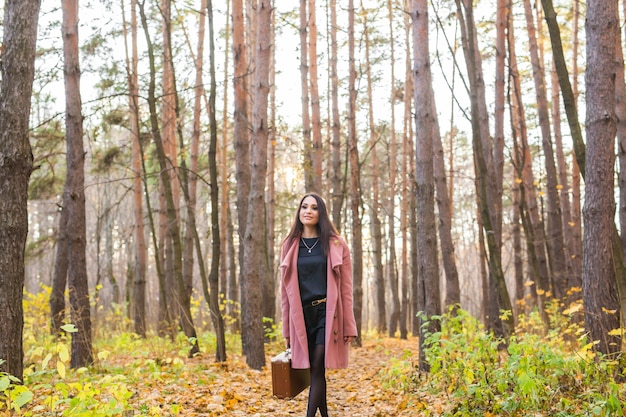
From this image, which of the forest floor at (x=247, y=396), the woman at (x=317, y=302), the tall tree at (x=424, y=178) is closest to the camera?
the woman at (x=317, y=302)

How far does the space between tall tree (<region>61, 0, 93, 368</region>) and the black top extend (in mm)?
3910

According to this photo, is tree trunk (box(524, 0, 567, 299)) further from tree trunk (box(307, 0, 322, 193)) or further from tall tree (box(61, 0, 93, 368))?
tall tree (box(61, 0, 93, 368))

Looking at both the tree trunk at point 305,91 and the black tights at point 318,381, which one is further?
the tree trunk at point 305,91

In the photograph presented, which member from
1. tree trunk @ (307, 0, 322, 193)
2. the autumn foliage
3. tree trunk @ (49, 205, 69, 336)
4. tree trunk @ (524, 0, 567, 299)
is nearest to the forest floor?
the autumn foliage

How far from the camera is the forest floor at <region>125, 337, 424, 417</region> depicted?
5.58 metres

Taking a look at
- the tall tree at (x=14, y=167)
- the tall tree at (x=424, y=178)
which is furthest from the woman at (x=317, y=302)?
the tall tree at (x=424, y=178)

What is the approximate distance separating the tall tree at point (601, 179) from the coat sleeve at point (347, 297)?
Result: 2136 mm

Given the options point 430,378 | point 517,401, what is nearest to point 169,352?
point 430,378

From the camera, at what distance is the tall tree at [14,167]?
4832 millimetres

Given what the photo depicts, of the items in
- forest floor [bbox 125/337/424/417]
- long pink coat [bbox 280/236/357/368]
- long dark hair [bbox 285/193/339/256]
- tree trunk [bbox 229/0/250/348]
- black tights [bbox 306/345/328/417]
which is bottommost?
forest floor [bbox 125/337/424/417]

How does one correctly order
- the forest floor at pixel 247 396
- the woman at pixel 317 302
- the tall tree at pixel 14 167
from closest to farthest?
the tall tree at pixel 14 167
the woman at pixel 317 302
the forest floor at pixel 247 396

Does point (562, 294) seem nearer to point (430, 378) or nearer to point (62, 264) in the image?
point (430, 378)

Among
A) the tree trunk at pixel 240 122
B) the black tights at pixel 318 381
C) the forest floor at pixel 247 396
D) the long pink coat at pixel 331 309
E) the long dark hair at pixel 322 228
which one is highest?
the tree trunk at pixel 240 122

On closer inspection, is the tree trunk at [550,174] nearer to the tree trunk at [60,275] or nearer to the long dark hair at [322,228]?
the long dark hair at [322,228]
